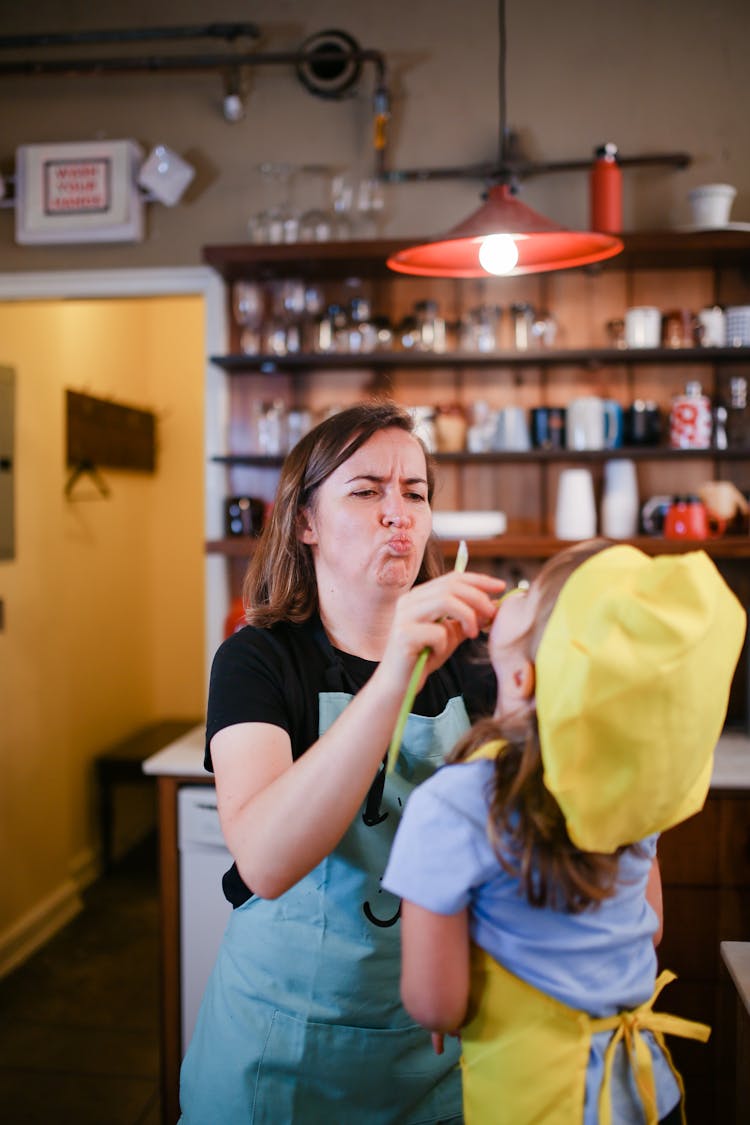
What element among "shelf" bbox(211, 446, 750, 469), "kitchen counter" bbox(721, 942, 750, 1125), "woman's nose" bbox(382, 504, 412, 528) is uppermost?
"shelf" bbox(211, 446, 750, 469)

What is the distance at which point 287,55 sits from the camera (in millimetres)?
3025

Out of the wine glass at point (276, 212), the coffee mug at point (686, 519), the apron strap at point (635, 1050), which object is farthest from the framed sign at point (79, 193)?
the apron strap at point (635, 1050)

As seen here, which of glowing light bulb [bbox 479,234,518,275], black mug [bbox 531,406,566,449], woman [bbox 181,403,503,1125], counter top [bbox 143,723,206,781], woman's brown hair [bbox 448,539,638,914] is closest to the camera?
woman's brown hair [bbox 448,539,638,914]

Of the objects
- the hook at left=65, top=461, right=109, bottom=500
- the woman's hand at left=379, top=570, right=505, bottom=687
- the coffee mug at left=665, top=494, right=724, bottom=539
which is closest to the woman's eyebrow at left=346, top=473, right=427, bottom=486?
the woman's hand at left=379, top=570, right=505, bottom=687

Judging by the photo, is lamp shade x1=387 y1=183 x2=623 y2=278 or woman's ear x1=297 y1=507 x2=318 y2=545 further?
lamp shade x1=387 y1=183 x2=623 y2=278

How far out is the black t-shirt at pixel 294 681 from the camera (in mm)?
1188

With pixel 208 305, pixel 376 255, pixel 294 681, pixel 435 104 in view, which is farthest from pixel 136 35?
pixel 294 681

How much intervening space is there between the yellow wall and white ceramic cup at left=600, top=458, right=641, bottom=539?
5.22 ft

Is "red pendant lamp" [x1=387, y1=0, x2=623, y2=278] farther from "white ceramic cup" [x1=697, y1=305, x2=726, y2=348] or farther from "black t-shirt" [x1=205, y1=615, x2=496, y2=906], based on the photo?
"white ceramic cup" [x1=697, y1=305, x2=726, y2=348]

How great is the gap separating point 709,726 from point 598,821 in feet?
0.43

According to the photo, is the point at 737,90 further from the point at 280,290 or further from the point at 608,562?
the point at 608,562

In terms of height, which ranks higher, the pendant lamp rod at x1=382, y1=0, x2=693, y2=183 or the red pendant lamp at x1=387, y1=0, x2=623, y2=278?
the pendant lamp rod at x1=382, y1=0, x2=693, y2=183

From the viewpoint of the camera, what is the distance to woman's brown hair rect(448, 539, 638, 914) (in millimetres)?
899

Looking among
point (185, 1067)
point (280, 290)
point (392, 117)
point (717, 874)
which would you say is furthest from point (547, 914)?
point (392, 117)
